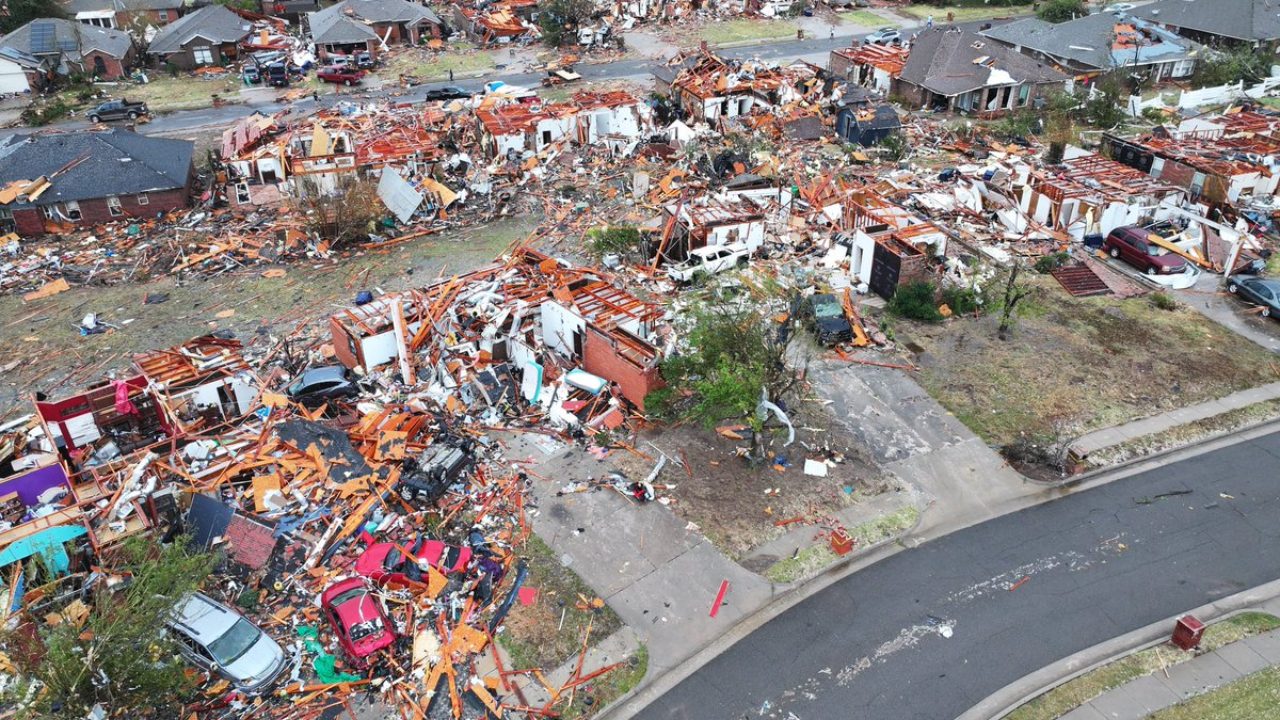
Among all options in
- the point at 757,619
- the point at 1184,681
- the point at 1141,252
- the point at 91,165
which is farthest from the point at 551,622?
the point at 91,165

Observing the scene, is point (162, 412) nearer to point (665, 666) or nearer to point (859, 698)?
point (665, 666)

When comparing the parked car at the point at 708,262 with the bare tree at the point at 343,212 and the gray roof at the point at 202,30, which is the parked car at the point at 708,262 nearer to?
the bare tree at the point at 343,212

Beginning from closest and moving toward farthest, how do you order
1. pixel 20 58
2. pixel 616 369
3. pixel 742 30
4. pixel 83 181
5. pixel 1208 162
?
pixel 616 369
pixel 1208 162
pixel 83 181
pixel 20 58
pixel 742 30

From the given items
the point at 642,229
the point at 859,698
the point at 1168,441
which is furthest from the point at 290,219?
the point at 1168,441

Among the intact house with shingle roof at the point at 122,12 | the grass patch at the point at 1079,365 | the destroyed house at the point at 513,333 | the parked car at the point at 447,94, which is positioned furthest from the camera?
the intact house with shingle roof at the point at 122,12

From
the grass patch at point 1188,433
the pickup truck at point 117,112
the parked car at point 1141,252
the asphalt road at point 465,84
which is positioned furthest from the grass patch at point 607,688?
the pickup truck at point 117,112

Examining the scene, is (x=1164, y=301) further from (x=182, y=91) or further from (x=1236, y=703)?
(x=182, y=91)

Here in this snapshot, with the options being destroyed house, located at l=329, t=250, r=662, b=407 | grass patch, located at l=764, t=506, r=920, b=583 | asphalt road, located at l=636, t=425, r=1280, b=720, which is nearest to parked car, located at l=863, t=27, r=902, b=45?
destroyed house, located at l=329, t=250, r=662, b=407
